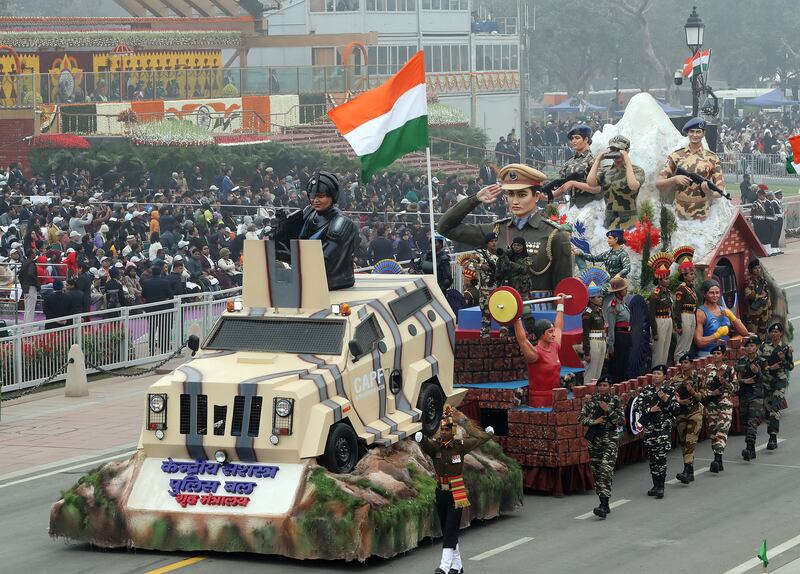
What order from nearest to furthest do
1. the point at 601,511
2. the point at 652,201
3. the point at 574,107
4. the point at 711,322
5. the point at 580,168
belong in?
1. the point at 601,511
2. the point at 711,322
3. the point at 652,201
4. the point at 580,168
5. the point at 574,107

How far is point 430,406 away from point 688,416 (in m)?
3.54

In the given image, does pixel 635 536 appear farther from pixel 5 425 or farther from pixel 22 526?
pixel 5 425

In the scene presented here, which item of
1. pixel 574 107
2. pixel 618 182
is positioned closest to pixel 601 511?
pixel 618 182

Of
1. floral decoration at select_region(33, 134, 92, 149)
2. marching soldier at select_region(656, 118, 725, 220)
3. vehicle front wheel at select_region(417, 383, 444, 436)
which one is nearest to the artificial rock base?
vehicle front wheel at select_region(417, 383, 444, 436)

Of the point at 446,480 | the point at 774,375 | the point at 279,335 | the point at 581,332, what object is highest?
the point at 279,335

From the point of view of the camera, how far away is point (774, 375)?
2023 cm

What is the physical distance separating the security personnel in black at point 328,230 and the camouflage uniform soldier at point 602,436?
9.53ft

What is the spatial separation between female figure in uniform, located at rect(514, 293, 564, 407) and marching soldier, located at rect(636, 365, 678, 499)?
42.2 inches

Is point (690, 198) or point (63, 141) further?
point (63, 141)

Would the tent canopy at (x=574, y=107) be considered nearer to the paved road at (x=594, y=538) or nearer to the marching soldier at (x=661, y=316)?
the marching soldier at (x=661, y=316)

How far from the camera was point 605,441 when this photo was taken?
16.7 m

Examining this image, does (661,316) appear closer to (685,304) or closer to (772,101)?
(685,304)

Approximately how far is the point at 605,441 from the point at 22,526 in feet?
20.9

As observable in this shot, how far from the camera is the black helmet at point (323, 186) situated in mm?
16922
